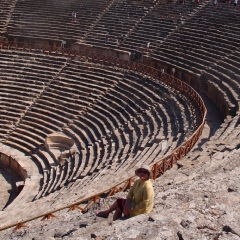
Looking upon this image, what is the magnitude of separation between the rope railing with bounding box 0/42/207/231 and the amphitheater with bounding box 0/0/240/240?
60mm

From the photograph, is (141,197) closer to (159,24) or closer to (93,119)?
(93,119)

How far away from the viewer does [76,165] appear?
18.0 metres

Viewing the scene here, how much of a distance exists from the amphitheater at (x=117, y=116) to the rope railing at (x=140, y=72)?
0.20 feet

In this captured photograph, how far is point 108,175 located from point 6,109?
40.5 ft

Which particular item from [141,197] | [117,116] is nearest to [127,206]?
[141,197]

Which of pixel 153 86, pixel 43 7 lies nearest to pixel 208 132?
pixel 153 86

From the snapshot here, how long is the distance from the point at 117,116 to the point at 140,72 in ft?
15.1

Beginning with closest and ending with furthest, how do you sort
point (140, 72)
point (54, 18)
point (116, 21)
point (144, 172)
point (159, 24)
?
point (144, 172)
point (140, 72)
point (159, 24)
point (116, 21)
point (54, 18)

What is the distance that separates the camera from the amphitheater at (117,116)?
25.0ft

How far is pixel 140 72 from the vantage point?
2494 cm

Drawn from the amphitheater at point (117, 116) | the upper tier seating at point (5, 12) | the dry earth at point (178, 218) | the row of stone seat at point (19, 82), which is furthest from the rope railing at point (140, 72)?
the upper tier seating at point (5, 12)

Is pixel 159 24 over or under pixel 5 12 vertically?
over

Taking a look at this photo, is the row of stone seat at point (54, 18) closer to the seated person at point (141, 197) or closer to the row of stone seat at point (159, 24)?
the row of stone seat at point (159, 24)

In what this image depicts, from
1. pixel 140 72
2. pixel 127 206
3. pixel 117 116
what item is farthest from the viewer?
pixel 140 72
